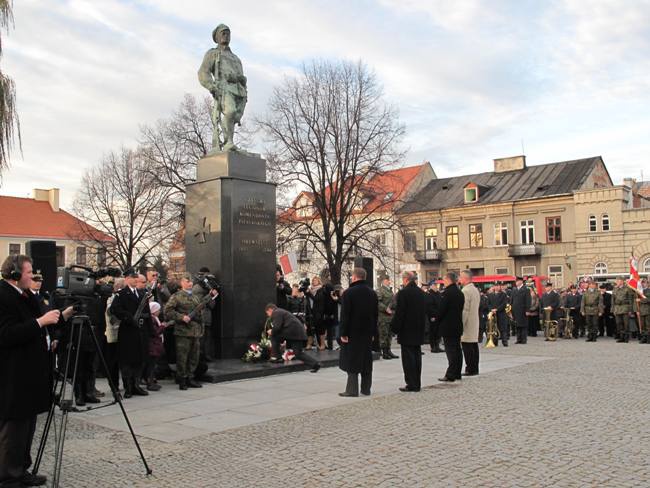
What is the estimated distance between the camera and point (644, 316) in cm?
2059

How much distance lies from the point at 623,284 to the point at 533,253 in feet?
93.9

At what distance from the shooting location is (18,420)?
525cm

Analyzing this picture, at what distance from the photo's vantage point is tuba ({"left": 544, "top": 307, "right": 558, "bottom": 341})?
22781mm

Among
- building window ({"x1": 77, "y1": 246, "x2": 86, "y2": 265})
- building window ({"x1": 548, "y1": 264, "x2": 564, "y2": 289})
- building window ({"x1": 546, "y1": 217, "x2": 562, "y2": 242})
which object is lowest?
building window ({"x1": 548, "y1": 264, "x2": 564, "y2": 289})

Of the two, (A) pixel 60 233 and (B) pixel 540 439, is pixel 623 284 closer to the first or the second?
(B) pixel 540 439

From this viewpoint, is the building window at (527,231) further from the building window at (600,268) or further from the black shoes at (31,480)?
the black shoes at (31,480)

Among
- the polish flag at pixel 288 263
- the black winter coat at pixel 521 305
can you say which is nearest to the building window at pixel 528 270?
the black winter coat at pixel 521 305

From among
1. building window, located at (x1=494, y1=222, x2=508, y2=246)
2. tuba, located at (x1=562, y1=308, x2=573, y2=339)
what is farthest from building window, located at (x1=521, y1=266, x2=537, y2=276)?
tuba, located at (x1=562, y1=308, x2=573, y2=339)

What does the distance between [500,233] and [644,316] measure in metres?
32.6

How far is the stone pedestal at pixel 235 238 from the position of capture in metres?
12.7

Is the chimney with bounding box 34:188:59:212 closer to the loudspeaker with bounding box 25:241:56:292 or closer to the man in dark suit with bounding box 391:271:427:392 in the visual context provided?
the loudspeaker with bounding box 25:241:56:292

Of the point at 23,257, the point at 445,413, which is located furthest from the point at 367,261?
the point at 23,257

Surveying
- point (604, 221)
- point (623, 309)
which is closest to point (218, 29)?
point (623, 309)

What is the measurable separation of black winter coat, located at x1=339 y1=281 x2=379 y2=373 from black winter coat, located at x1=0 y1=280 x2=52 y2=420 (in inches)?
204
